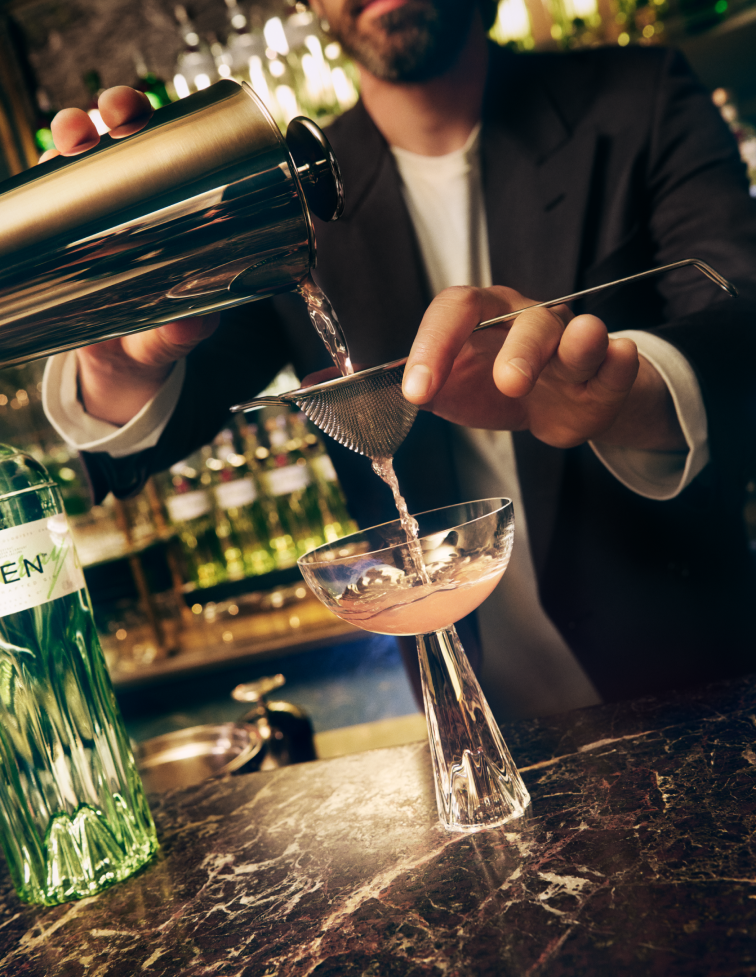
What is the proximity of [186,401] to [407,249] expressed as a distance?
474 millimetres

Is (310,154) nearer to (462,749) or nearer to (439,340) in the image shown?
(439,340)

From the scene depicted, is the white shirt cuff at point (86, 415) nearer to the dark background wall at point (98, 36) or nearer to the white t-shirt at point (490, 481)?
the white t-shirt at point (490, 481)

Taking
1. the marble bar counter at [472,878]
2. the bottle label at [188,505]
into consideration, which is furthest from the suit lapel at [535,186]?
the bottle label at [188,505]

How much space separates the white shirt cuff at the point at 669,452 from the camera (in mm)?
974

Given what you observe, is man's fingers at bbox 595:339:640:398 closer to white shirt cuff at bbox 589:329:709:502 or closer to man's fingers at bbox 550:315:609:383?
man's fingers at bbox 550:315:609:383

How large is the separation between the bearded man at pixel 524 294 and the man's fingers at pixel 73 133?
1.23ft

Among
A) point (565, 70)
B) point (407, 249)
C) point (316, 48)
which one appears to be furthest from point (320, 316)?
point (316, 48)

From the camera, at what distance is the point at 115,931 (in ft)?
2.08

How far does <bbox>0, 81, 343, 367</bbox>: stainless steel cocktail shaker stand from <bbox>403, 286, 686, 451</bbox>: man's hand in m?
0.16

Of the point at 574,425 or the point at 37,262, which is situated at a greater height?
the point at 37,262

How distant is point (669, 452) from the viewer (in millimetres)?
1046

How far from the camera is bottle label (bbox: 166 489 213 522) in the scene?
96.9 inches

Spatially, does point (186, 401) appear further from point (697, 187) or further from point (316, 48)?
point (316, 48)

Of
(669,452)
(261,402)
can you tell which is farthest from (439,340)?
(669,452)
